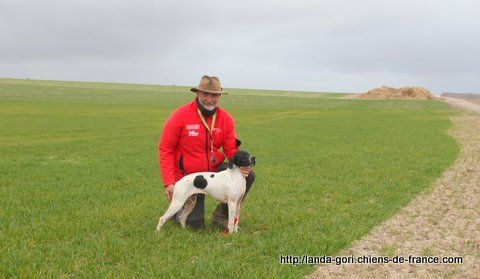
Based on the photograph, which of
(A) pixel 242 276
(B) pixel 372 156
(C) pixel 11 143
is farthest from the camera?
(C) pixel 11 143

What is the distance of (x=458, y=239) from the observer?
24.5 feet

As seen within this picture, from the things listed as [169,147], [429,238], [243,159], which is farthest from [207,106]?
[429,238]

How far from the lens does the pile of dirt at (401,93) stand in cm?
9006

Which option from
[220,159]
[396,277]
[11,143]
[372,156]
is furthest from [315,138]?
[396,277]

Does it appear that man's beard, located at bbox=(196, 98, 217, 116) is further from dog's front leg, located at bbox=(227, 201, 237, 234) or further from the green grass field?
the green grass field

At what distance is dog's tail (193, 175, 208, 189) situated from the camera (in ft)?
22.5

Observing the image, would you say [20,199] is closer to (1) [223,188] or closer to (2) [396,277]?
(1) [223,188]

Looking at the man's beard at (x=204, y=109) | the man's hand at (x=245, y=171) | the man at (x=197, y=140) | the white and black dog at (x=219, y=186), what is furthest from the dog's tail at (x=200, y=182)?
the man's beard at (x=204, y=109)

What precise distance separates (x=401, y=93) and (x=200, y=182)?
92167mm

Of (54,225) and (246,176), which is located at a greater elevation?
(246,176)

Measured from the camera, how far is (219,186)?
7.00 metres

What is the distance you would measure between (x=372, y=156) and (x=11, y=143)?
16.0m

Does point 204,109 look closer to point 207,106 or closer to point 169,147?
point 207,106

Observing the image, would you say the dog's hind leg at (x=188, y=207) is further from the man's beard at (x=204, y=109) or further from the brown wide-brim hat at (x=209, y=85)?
the brown wide-brim hat at (x=209, y=85)
